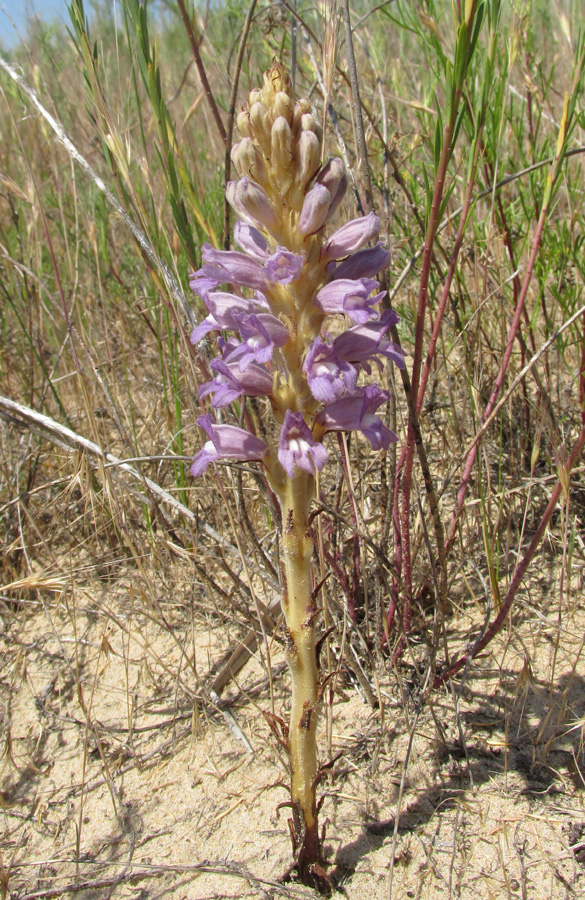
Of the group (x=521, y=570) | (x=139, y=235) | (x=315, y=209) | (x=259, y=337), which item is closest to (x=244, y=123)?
(x=315, y=209)

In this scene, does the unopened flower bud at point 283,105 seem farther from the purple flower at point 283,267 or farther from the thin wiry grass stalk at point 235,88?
the thin wiry grass stalk at point 235,88

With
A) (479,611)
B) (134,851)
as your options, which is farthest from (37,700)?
(479,611)

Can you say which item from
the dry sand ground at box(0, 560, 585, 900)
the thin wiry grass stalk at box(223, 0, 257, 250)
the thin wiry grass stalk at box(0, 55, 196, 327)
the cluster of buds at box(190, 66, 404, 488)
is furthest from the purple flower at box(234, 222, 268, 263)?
Result: the dry sand ground at box(0, 560, 585, 900)

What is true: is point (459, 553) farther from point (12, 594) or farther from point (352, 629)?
point (12, 594)

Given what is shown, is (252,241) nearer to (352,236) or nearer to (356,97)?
(352,236)

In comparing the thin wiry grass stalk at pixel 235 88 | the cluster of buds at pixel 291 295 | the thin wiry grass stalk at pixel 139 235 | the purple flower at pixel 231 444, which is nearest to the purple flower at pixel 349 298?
the cluster of buds at pixel 291 295
